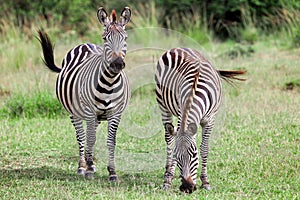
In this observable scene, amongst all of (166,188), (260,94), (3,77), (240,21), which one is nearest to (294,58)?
(260,94)

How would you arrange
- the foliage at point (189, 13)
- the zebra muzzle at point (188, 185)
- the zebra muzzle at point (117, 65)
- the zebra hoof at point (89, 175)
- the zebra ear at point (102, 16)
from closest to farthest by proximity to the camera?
the zebra muzzle at point (188, 185)
the zebra muzzle at point (117, 65)
the zebra ear at point (102, 16)
the zebra hoof at point (89, 175)
the foliage at point (189, 13)

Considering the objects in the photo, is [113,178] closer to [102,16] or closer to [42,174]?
[42,174]

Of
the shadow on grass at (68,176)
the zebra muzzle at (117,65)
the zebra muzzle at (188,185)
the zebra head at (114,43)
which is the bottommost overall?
the shadow on grass at (68,176)

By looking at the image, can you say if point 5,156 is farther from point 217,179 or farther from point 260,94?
point 260,94

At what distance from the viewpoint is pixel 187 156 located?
6.00 meters

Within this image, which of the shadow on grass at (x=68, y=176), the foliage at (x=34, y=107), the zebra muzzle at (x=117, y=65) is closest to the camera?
the zebra muzzle at (x=117, y=65)

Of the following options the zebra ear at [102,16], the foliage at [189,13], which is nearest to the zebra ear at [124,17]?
the zebra ear at [102,16]

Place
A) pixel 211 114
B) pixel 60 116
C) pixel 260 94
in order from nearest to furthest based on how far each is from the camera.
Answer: pixel 211 114
pixel 60 116
pixel 260 94

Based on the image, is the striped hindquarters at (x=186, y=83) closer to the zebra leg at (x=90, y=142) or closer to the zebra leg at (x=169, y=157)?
the zebra leg at (x=169, y=157)

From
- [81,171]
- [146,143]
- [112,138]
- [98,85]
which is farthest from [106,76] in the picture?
[146,143]

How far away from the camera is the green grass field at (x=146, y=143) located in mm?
6852

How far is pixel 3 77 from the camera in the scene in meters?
14.0

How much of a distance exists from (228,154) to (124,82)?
6.21ft

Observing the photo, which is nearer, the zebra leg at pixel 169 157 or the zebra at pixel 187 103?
the zebra at pixel 187 103
